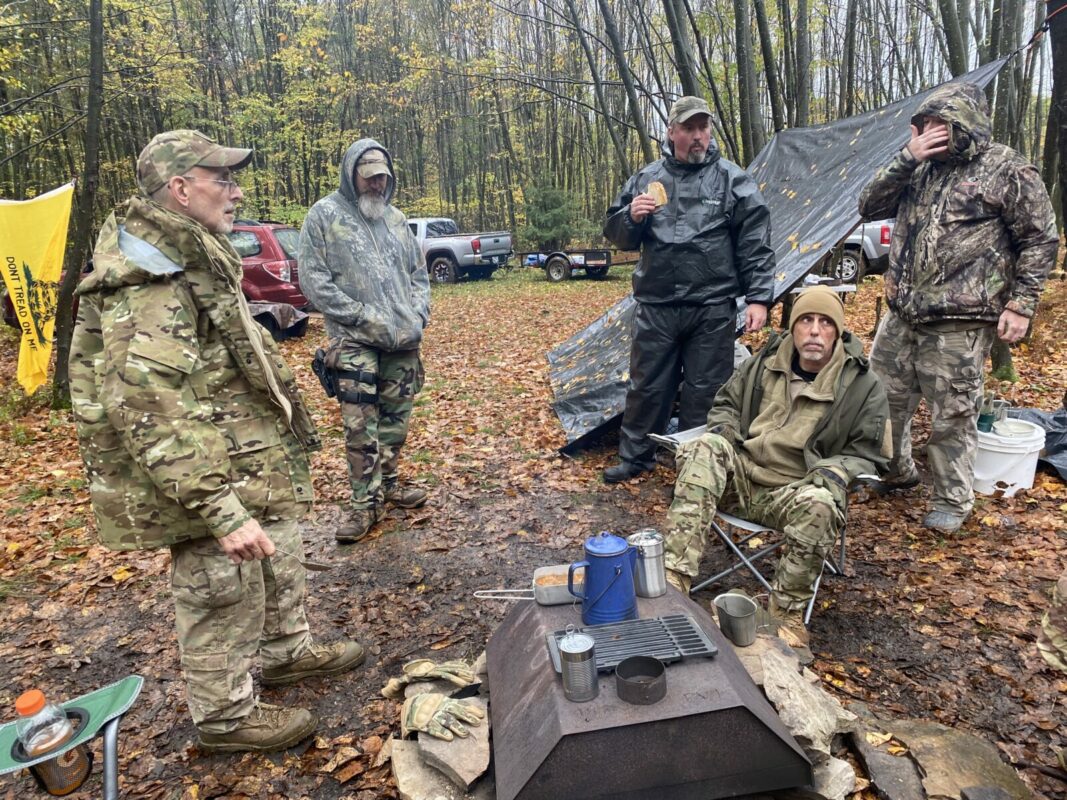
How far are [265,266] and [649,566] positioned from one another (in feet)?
32.2

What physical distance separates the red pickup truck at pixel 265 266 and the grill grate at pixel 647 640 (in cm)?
951

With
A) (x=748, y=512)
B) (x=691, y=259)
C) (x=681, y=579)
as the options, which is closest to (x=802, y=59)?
(x=691, y=259)

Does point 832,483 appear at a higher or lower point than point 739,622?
higher

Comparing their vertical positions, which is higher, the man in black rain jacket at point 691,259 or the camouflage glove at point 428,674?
the man in black rain jacket at point 691,259

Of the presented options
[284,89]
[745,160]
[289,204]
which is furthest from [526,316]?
[284,89]

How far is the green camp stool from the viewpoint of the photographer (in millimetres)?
1569

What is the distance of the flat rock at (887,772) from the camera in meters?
2.00

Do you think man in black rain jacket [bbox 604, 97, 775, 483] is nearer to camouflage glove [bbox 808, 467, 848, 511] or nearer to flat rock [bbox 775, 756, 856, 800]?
camouflage glove [bbox 808, 467, 848, 511]

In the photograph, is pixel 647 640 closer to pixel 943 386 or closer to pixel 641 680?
pixel 641 680

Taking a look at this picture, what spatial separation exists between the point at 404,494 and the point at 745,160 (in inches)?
263

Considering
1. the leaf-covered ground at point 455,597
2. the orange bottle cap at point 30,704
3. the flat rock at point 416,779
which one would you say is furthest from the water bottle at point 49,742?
the flat rock at point 416,779

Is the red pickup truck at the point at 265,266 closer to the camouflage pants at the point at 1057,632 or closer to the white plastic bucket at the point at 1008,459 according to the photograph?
the white plastic bucket at the point at 1008,459

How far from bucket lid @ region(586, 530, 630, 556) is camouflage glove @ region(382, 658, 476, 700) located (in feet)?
2.67

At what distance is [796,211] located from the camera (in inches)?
213
